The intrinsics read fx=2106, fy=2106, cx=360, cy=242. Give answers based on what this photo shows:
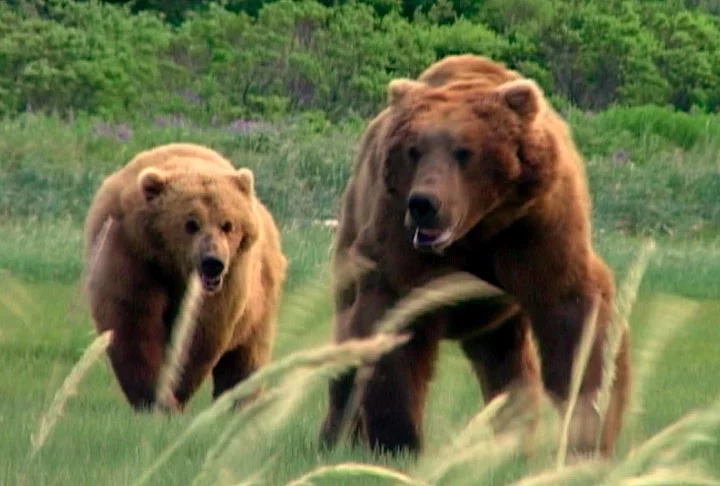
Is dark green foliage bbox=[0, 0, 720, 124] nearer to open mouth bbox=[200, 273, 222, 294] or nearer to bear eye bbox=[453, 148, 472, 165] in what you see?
open mouth bbox=[200, 273, 222, 294]

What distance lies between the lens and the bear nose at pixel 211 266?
737cm

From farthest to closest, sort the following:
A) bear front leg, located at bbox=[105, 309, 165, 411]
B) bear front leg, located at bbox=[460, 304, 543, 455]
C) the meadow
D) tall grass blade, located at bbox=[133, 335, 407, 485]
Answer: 1. bear front leg, located at bbox=[105, 309, 165, 411]
2. bear front leg, located at bbox=[460, 304, 543, 455]
3. the meadow
4. tall grass blade, located at bbox=[133, 335, 407, 485]

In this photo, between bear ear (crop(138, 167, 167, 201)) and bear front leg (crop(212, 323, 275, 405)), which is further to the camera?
bear front leg (crop(212, 323, 275, 405))

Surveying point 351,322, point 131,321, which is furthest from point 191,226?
point 351,322

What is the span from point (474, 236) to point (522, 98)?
1.45 ft

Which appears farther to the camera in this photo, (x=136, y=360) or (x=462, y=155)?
(x=136, y=360)

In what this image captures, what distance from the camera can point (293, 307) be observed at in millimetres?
2756

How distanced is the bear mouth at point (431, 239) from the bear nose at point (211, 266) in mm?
1900

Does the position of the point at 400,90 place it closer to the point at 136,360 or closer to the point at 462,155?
the point at 462,155

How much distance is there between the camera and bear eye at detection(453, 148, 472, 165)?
5707 mm

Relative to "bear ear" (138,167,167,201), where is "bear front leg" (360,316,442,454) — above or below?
above

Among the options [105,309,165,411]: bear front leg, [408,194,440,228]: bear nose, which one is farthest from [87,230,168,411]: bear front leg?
[408,194,440,228]: bear nose

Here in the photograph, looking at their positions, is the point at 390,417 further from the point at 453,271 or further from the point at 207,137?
the point at 207,137

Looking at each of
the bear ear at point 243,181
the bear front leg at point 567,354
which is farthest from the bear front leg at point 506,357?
the bear ear at point 243,181
